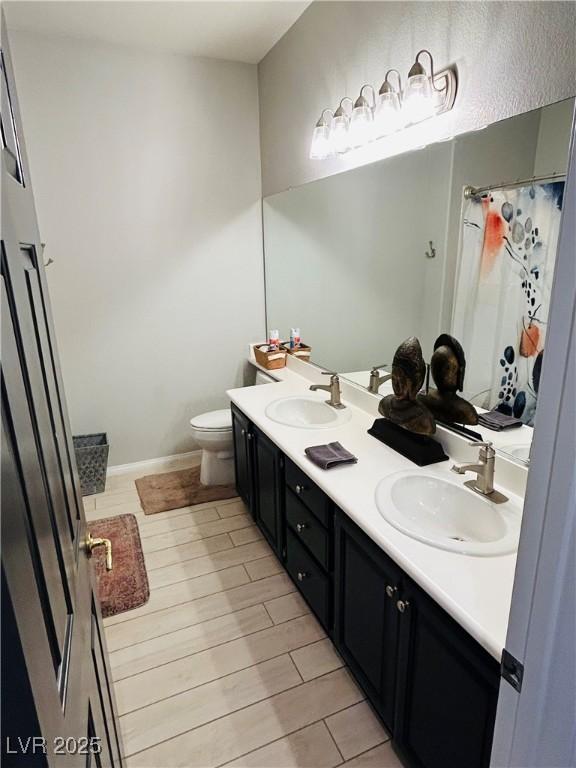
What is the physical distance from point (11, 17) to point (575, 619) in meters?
3.40

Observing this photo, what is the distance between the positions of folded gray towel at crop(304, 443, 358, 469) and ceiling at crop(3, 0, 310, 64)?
231cm

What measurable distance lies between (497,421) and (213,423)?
1880 millimetres

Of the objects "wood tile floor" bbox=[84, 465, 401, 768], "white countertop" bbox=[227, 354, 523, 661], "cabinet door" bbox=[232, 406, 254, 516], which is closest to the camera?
"white countertop" bbox=[227, 354, 523, 661]

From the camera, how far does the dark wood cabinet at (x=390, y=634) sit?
104 cm

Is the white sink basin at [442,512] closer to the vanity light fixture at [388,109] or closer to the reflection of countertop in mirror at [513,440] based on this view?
the reflection of countertop in mirror at [513,440]

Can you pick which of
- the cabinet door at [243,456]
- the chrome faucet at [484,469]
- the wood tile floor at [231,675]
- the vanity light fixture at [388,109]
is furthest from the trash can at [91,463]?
the chrome faucet at [484,469]

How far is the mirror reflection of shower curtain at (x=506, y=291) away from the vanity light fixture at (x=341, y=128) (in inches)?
32.8

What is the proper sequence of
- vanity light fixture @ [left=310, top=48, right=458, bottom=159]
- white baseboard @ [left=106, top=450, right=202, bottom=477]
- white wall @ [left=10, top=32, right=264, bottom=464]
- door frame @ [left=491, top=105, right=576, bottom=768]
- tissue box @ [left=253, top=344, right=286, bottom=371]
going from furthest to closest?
white baseboard @ [left=106, top=450, right=202, bottom=477] → tissue box @ [left=253, top=344, right=286, bottom=371] → white wall @ [left=10, top=32, right=264, bottom=464] → vanity light fixture @ [left=310, top=48, right=458, bottom=159] → door frame @ [left=491, top=105, right=576, bottom=768]

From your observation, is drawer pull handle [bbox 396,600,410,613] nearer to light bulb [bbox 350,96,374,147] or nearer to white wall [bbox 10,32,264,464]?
light bulb [bbox 350,96,374,147]

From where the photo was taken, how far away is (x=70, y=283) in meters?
2.91

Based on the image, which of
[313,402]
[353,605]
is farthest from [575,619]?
[313,402]

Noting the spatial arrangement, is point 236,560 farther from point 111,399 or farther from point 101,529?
point 111,399

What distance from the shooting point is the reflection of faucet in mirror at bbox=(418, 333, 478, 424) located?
168cm

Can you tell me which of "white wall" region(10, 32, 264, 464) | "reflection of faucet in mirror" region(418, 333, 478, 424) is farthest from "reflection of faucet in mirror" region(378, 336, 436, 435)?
"white wall" region(10, 32, 264, 464)
